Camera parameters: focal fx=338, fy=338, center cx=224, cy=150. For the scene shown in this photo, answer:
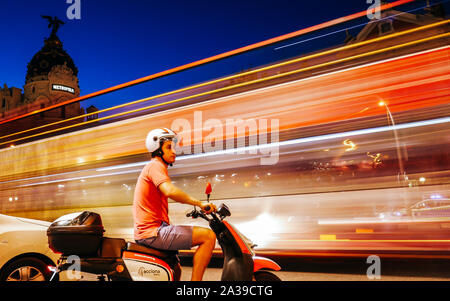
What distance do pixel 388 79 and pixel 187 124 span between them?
126 inches

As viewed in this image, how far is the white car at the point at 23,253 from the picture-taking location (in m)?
3.49

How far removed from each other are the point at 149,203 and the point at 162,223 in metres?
0.19

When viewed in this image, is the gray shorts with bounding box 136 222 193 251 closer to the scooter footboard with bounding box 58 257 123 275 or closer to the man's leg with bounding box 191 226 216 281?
the man's leg with bounding box 191 226 216 281

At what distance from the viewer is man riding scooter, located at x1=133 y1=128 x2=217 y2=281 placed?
8.38ft

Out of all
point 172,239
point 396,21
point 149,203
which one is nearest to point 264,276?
point 172,239

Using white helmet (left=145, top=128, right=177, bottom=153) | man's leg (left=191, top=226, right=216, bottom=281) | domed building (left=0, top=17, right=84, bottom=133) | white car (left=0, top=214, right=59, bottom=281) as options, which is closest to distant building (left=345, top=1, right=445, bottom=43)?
white helmet (left=145, top=128, right=177, bottom=153)

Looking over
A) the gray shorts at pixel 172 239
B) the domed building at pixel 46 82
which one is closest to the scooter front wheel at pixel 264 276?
the gray shorts at pixel 172 239

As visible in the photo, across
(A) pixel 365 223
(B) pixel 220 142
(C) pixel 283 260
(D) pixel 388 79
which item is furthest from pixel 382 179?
(B) pixel 220 142

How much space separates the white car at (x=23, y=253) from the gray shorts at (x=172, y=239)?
61.2 inches

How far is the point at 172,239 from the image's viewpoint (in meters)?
2.57

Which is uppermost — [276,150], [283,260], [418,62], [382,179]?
[418,62]

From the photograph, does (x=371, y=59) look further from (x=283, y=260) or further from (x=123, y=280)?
(x=123, y=280)
